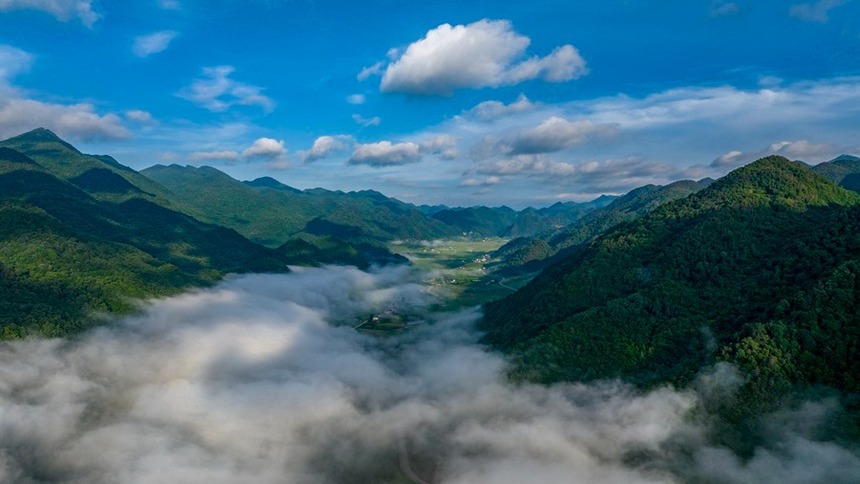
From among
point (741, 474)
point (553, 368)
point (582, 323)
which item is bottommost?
point (741, 474)

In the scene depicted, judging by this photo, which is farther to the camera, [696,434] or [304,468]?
[304,468]

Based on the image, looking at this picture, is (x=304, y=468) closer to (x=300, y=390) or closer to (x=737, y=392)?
(x=300, y=390)

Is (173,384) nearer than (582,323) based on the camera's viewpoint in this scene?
No

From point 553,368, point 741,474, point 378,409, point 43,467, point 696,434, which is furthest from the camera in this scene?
point 378,409

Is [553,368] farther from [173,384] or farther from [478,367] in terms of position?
[173,384]

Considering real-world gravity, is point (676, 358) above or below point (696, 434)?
above

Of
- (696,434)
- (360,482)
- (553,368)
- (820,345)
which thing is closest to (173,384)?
(360,482)

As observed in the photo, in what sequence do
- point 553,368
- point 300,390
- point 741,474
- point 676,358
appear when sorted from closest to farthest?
point 741,474
point 676,358
point 553,368
point 300,390

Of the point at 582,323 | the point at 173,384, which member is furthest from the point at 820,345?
the point at 173,384

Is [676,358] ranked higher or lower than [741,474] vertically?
Result: higher
